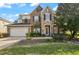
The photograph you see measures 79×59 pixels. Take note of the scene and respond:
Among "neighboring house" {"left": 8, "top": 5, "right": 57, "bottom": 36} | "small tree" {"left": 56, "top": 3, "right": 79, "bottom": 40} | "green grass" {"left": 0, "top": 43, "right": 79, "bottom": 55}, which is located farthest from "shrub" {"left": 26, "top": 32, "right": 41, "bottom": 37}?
"small tree" {"left": 56, "top": 3, "right": 79, "bottom": 40}

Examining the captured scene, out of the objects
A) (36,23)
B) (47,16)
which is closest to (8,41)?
(36,23)

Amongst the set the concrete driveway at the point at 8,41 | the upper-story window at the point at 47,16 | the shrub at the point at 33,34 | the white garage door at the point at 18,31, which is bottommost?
the concrete driveway at the point at 8,41

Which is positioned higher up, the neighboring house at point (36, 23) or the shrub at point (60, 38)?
the neighboring house at point (36, 23)

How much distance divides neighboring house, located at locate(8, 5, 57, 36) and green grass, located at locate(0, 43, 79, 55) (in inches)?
7.5

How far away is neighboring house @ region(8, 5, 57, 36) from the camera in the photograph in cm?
526

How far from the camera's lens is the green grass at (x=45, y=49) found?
17.0ft

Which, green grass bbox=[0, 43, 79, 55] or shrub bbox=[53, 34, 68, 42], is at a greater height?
shrub bbox=[53, 34, 68, 42]

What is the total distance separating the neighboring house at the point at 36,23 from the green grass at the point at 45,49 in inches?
7.5

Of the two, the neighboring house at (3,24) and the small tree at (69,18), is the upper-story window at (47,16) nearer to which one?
the small tree at (69,18)

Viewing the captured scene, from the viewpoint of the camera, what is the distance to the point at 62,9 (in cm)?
525

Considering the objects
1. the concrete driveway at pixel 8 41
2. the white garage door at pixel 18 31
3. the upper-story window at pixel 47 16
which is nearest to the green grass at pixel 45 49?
the concrete driveway at pixel 8 41

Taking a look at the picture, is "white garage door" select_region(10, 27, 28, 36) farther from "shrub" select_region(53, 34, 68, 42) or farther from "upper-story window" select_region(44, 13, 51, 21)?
"shrub" select_region(53, 34, 68, 42)

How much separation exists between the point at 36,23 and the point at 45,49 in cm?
39

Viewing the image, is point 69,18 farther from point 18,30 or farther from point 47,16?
point 18,30
